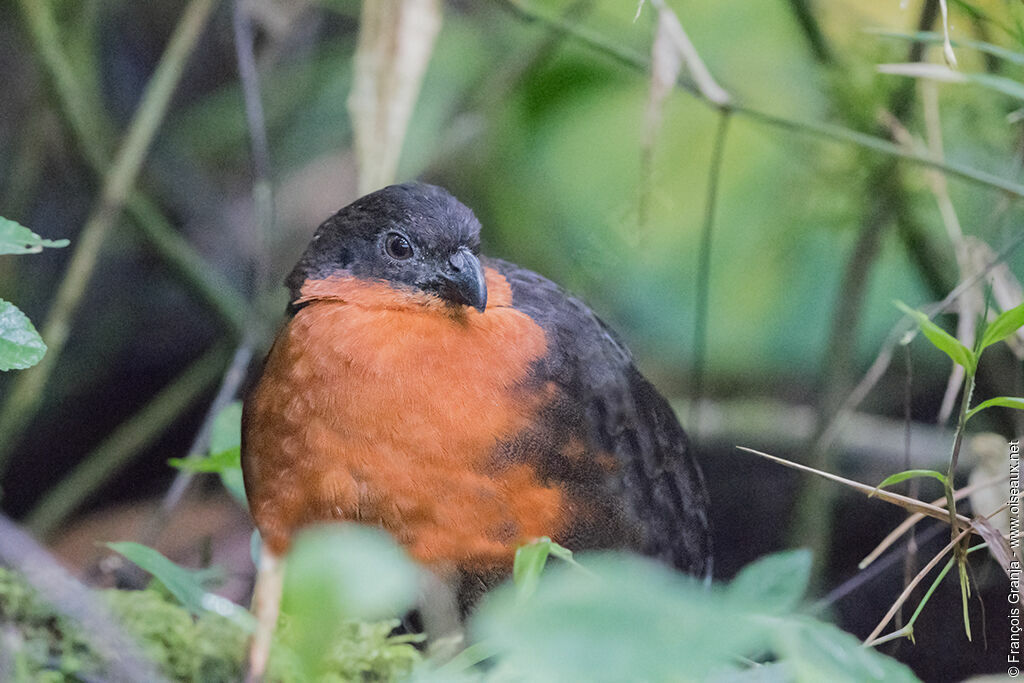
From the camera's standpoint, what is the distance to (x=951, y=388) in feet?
6.46

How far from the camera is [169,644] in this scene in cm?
138

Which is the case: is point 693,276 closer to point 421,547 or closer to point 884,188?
point 884,188

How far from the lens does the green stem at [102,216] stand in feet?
9.39

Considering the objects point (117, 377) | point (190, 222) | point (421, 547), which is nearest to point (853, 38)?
point (421, 547)

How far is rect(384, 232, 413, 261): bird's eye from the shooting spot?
6.75ft

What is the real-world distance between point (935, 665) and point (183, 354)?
318 cm

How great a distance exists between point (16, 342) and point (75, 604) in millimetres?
462

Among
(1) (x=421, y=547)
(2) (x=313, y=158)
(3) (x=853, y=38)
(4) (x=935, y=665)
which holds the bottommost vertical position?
(4) (x=935, y=665)

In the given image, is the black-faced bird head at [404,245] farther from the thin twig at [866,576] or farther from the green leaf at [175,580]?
the thin twig at [866,576]

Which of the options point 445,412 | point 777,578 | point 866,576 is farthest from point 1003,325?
point 866,576

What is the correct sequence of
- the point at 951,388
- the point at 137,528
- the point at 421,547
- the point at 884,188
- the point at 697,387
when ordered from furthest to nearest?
the point at 137,528
the point at 884,188
the point at 697,387
the point at 951,388
the point at 421,547

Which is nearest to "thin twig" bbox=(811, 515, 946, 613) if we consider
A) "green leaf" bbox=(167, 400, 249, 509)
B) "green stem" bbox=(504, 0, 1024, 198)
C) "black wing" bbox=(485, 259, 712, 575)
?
"black wing" bbox=(485, 259, 712, 575)

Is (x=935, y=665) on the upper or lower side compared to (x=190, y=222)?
lower

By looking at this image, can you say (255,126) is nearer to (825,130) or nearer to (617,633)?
(825,130)
